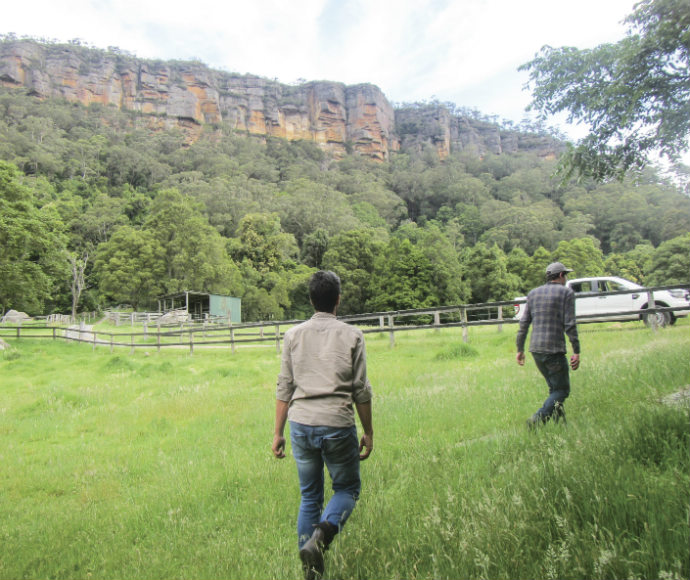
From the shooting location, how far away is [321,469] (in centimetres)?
241

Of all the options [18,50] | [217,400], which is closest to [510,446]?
[217,400]

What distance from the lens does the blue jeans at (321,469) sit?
233 cm

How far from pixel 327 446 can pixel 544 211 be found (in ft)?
160

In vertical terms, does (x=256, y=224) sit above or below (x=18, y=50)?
below

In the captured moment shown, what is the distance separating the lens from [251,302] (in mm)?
42812

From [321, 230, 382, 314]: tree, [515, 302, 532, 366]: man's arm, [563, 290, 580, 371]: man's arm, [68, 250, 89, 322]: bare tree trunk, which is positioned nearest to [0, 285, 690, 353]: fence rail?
[515, 302, 532, 366]: man's arm

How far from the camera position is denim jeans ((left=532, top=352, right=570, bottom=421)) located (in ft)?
12.7

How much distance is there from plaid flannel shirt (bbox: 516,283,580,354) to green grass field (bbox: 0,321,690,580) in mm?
731

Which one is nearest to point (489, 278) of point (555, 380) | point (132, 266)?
point (132, 266)

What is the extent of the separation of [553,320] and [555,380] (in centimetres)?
60

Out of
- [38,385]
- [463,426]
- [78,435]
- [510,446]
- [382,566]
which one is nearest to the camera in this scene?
[382,566]

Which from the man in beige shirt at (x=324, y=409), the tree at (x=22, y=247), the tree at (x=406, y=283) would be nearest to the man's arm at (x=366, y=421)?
the man in beige shirt at (x=324, y=409)

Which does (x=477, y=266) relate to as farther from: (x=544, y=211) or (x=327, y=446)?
(x=327, y=446)

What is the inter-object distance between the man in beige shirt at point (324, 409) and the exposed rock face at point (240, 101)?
156m
